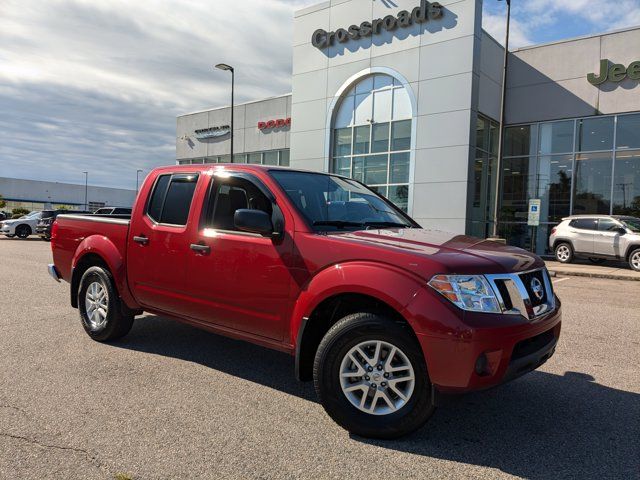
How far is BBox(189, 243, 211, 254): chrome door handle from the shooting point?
413 centimetres

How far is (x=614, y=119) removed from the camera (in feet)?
64.5

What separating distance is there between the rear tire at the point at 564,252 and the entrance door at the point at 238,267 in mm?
16643

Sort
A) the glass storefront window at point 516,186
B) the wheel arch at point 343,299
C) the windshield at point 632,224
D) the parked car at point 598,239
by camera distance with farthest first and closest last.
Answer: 1. the glass storefront window at point 516,186
2. the windshield at point 632,224
3. the parked car at point 598,239
4. the wheel arch at point 343,299

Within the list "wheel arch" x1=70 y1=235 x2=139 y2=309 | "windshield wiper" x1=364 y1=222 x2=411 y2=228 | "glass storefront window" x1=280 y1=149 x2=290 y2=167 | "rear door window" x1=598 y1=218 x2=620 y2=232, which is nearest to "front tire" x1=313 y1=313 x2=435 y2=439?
"windshield wiper" x1=364 y1=222 x2=411 y2=228

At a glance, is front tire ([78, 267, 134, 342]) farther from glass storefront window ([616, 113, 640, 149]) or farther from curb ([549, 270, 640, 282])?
glass storefront window ([616, 113, 640, 149])

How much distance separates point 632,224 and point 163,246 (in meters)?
16.5

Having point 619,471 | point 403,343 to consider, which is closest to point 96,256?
point 403,343

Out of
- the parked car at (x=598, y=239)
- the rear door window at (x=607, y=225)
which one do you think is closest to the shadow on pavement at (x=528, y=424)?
the parked car at (x=598, y=239)

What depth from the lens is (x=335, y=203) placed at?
165 inches

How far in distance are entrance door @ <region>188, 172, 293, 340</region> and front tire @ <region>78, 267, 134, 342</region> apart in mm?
1241

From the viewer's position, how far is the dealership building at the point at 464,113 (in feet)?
64.1

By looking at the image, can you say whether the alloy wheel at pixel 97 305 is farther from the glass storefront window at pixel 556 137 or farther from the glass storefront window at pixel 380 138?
the glass storefront window at pixel 556 137

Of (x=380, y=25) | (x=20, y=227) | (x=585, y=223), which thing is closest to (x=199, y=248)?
(x=585, y=223)

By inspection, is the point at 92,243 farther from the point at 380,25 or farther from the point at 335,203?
the point at 380,25
